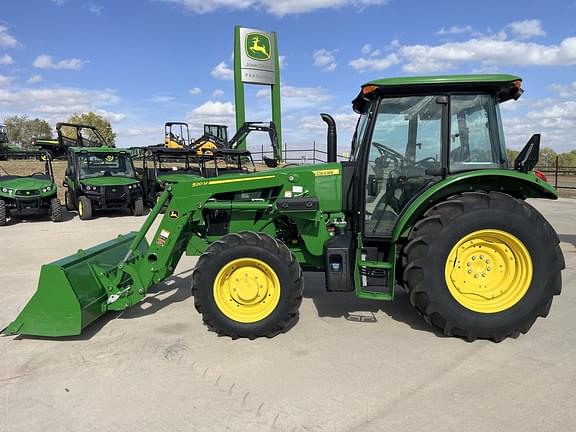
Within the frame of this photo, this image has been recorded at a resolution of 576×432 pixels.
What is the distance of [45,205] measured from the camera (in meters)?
11.5

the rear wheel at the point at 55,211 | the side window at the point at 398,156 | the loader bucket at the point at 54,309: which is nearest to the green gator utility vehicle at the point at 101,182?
the rear wheel at the point at 55,211

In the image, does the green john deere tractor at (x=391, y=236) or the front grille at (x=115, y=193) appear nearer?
the green john deere tractor at (x=391, y=236)

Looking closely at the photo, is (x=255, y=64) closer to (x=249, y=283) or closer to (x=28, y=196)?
(x=28, y=196)

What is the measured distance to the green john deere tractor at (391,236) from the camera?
3.60 m

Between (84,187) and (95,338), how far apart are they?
907 cm

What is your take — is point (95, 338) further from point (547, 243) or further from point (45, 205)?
point (45, 205)

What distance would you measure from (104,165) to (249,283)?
35.3ft

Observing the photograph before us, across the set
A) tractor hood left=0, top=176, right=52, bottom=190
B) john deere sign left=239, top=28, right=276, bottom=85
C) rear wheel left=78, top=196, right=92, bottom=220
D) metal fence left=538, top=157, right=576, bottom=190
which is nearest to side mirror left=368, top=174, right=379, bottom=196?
rear wheel left=78, top=196, right=92, bottom=220

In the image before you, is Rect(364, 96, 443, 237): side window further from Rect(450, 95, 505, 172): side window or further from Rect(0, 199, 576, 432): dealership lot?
Rect(0, 199, 576, 432): dealership lot

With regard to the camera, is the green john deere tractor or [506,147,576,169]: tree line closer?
the green john deere tractor

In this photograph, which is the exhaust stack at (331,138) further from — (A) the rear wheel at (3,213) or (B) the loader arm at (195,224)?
(A) the rear wheel at (3,213)

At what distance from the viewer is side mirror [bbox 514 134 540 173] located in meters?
3.66

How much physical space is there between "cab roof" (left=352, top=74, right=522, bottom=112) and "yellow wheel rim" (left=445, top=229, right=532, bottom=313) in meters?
1.24

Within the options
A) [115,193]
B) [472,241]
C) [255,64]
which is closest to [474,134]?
[472,241]
